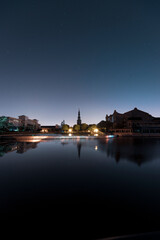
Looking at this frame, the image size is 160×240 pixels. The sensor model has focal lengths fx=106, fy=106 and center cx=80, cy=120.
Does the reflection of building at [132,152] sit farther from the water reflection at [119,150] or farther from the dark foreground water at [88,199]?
the dark foreground water at [88,199]

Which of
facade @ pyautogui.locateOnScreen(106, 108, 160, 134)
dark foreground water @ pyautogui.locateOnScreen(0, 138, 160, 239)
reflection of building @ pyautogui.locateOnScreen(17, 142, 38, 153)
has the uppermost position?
facade @ pyautogui.locateOnScreen(106, 108, 160, 134)

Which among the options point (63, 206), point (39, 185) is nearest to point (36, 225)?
point (63, 206)

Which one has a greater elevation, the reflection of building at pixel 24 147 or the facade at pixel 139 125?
the facade at pixel 139 125

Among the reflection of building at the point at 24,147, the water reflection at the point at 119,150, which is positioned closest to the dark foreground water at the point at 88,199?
the water reflection at the point at 119,150

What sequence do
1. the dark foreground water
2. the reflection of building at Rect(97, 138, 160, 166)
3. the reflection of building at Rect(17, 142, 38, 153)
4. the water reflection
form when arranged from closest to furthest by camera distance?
the dark foreground water < the reflection of building at Rect(97, 138, 160, 166) < the water reflection < the reflection of building at Rect(17, 142, 38, 153)

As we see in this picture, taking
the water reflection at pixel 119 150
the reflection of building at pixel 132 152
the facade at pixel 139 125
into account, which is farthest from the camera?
the facade at pixel 139 125

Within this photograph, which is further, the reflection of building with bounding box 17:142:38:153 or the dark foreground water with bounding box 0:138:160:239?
the reflection of building with bounding box 17:142:38:153

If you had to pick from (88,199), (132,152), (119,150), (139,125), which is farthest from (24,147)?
(139,125)

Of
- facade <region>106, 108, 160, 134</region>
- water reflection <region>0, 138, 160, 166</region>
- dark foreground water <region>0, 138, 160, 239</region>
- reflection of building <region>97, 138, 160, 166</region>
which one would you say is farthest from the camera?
facade <region>106, 108, 160, 134</region>

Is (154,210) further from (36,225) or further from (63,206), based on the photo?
(36,225)

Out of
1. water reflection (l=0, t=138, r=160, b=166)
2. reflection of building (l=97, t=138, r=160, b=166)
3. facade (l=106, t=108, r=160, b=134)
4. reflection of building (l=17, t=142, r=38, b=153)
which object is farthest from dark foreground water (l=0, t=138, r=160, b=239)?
facade (l=106, t=108, r=160, b=134)

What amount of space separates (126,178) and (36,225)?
5.35m

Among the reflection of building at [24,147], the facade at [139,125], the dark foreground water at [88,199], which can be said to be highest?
the facade at [139,125]

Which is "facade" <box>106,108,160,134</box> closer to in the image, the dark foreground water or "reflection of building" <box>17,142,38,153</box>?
"reflection of building" <box>17,142,38,153</box>
